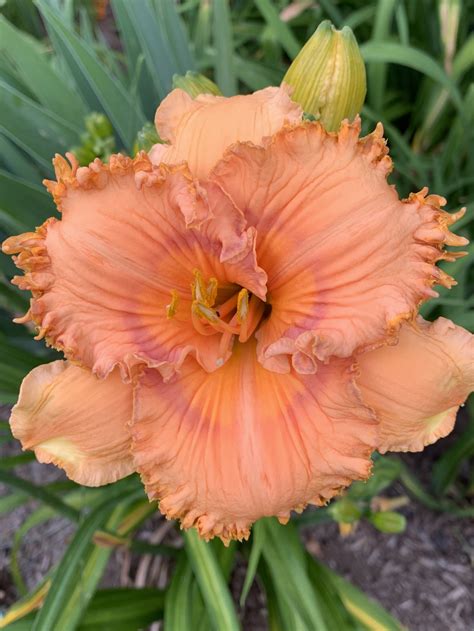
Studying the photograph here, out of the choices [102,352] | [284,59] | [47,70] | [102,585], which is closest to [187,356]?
[102,352]

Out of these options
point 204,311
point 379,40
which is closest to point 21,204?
point 204,311

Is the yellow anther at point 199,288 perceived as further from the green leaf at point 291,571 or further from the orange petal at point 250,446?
the green leaf at point 291,571

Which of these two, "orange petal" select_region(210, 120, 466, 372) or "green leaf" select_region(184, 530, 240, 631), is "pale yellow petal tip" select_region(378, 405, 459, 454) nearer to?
"orange petal" select_region(210, 120, 466, 372)

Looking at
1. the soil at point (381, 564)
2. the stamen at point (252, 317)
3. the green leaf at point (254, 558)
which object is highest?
the stamen at point (252, 317)

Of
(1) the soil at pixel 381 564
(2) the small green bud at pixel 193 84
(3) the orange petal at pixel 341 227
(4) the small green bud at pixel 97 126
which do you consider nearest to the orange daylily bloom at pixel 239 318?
(3) the orange petal at pixel 341 227

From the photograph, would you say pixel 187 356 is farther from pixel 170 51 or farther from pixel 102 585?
pixel 102 585

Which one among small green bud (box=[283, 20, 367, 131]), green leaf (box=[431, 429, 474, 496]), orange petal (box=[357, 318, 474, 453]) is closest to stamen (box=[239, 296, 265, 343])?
orange petal (box=[357, 318, 474, 453])
